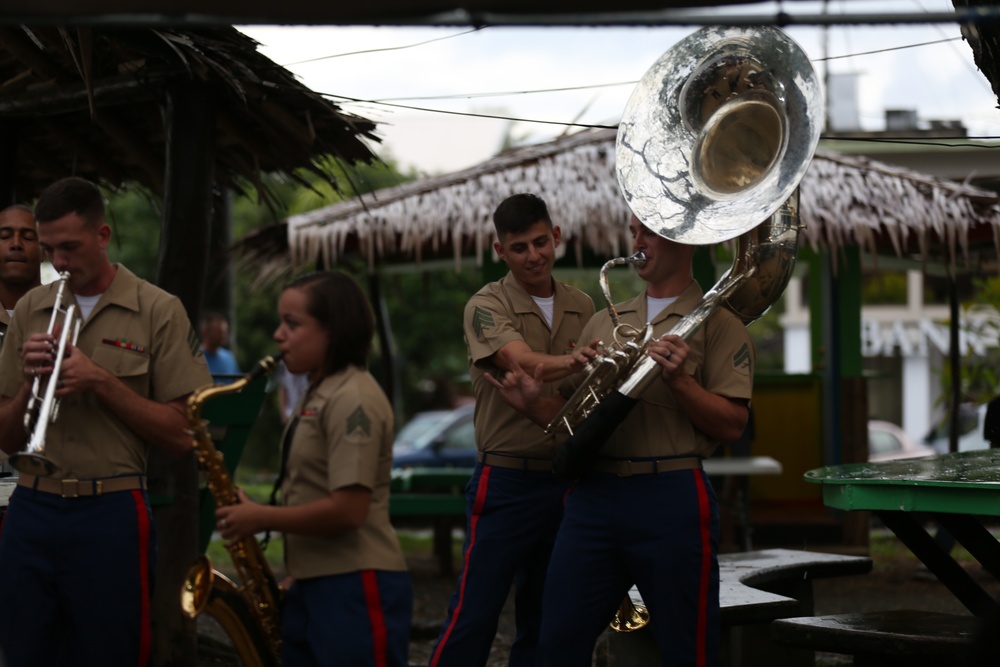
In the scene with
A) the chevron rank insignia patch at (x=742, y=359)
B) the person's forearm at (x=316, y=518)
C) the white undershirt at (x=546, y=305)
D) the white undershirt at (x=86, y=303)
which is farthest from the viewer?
the white undershirt at (x=546, y=305)

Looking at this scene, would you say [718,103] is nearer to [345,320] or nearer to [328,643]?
[345,320]

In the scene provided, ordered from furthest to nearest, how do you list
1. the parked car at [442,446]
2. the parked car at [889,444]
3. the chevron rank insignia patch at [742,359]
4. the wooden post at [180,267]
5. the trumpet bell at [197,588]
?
1. the parked car at [889,444]
2. the parked car at [442,446]
3. the wooden post at [180,267]
4. the chevron rank insignia patch at [742,359]
5. the trumpet bell at [197,588]

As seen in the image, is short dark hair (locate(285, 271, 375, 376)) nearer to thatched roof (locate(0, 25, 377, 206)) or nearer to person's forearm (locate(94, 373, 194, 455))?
person's forearm (locate(94, 373, 194, 455))

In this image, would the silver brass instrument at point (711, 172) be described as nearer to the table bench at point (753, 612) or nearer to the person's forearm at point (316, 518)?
the table bench at point (753, 612)

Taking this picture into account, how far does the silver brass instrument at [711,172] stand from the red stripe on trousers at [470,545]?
16.9 inches

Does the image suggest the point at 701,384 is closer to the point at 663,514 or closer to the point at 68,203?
the point at 663,514

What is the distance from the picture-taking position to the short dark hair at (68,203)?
4004 millimetres

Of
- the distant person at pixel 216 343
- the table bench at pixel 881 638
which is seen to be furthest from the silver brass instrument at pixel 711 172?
the distant person at pixel 216 343

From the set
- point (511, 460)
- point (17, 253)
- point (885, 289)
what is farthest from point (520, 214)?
point (885, 289)

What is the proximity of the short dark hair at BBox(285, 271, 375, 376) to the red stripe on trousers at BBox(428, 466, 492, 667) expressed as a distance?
4.44 ft

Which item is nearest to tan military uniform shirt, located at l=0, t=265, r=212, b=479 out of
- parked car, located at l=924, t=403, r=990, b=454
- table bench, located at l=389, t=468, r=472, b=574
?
table bench, located at l=389, t=468, r=472, b=574

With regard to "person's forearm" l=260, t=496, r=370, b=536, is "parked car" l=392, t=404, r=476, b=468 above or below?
below

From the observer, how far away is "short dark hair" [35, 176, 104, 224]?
4.00 m

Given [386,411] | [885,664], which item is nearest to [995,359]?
[885,664]
